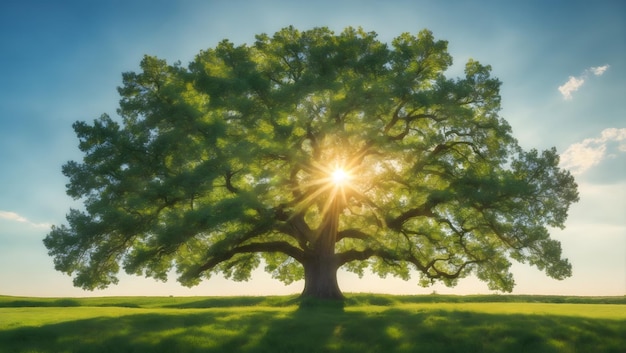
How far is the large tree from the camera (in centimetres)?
3078

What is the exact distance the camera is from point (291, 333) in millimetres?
20812

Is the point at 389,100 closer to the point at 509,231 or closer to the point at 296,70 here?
the point at 296,70

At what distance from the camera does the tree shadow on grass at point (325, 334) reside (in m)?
19.2

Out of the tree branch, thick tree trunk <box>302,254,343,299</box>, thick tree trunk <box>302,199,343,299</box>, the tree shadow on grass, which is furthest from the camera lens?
thick tree trunk <box>302,199,343,299</box>

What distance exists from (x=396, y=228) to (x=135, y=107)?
1842 cm

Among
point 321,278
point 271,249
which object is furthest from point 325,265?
point 271,249

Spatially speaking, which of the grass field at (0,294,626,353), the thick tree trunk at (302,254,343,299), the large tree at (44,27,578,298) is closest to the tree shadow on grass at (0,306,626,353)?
the grass field at (0,294,626,353)

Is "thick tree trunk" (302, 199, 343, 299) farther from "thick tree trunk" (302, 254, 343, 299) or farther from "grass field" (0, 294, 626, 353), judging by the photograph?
"grass field" (0, 294, 626, 353)

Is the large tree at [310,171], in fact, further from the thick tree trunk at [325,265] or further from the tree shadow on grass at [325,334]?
the tree shadow on grass at [325,334]

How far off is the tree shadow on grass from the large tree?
280 inches

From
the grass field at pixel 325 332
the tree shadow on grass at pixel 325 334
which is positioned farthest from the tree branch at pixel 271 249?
the tree shadow on grass at pixel 325 334

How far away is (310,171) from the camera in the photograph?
112 feet

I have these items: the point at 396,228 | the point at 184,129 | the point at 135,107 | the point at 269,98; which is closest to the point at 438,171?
the point at 396,228

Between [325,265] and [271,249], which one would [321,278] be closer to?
[325,265]
